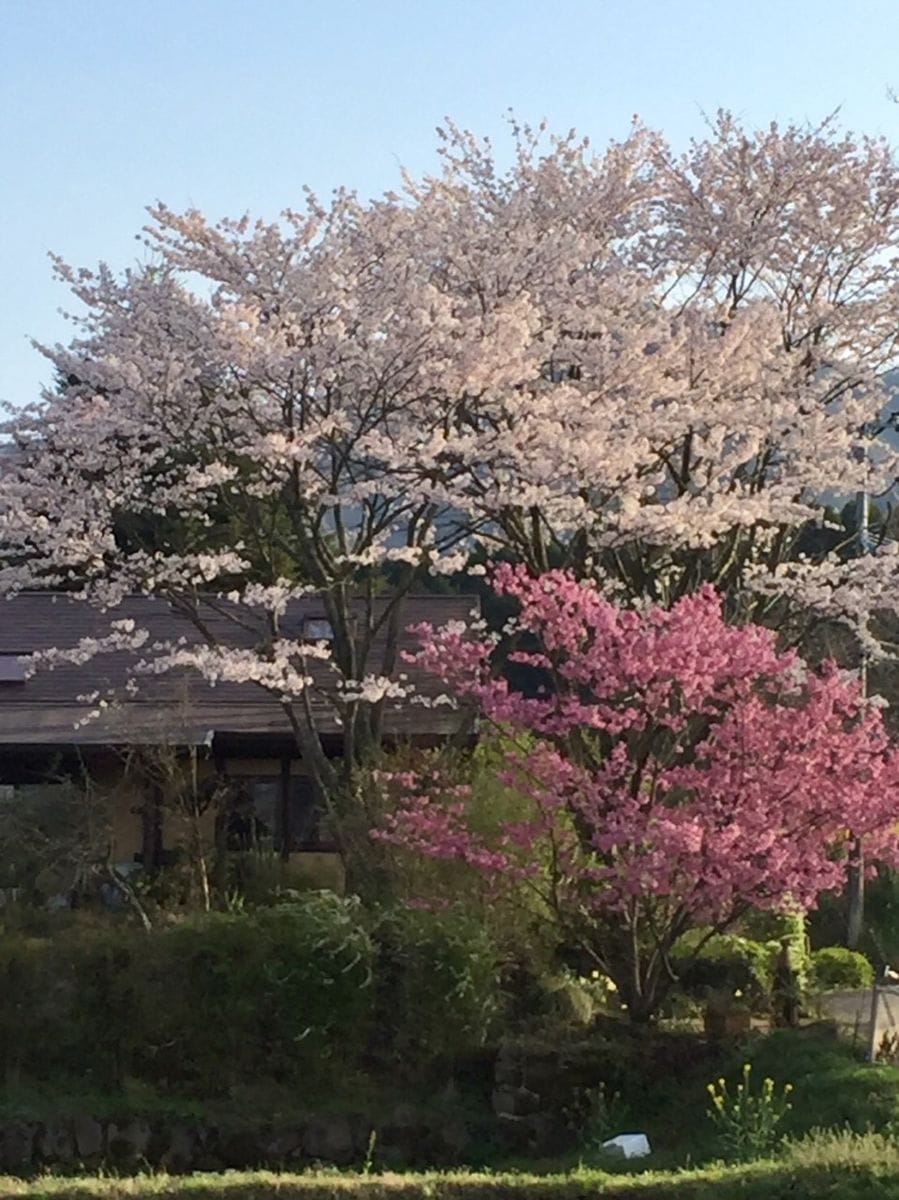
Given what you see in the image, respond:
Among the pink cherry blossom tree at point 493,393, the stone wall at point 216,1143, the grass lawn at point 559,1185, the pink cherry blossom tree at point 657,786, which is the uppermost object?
the pink cherry blossom tree at point 493,393

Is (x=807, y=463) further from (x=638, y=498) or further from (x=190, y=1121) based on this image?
(x=190, y=1121)

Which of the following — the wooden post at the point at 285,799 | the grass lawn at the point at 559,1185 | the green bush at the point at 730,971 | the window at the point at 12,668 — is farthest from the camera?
the window at the point at 12,668

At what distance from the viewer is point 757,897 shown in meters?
9.97

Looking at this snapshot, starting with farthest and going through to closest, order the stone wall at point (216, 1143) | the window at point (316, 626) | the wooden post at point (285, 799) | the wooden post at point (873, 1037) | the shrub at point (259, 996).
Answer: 1. the window at point (316, 626)
2. the wooden post at point (285, 799)
3. the shrub at point (259, 996)
4. the stone wall at point (216, 1143)
5. the wooden post at point (873, 1037)

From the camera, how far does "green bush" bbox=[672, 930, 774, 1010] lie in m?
11.5

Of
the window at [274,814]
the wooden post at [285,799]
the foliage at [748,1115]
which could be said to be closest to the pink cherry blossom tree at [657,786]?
the foliage at [748,1115]

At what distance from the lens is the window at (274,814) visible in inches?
617

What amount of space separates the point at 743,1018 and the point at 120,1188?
504 cm

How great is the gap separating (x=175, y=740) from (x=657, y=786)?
512 cm

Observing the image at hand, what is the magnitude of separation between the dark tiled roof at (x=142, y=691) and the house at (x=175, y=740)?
22 millimetres

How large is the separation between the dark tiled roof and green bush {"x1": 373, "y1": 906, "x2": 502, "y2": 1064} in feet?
12.4

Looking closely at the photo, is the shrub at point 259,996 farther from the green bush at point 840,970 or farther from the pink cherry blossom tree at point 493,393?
the green bush at point 840,970

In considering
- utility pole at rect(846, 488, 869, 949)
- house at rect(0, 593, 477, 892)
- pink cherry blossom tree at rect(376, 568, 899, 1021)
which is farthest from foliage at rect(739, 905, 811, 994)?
house at rect(0, 593, 477, 892)

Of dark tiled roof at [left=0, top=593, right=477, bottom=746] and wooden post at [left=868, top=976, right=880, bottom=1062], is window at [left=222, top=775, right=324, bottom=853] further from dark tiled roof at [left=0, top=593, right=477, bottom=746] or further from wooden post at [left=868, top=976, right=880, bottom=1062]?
wooden post at [left=868, top=976, right=880, bottom=1062]
